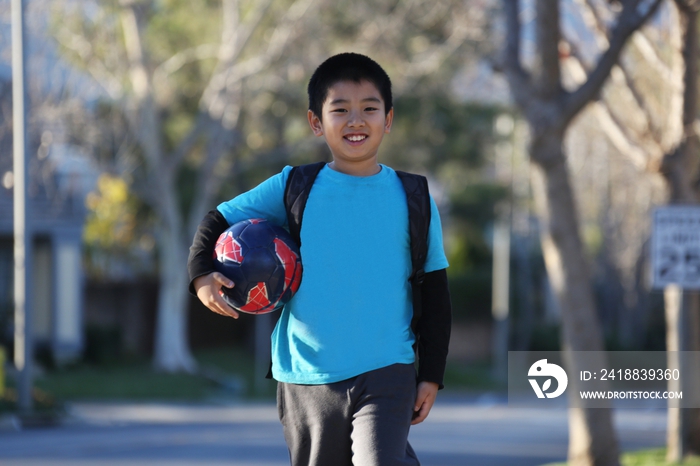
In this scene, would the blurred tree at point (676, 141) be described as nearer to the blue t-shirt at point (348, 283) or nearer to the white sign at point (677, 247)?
the white sign at point (677, 247)

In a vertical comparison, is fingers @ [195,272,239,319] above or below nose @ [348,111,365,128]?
below

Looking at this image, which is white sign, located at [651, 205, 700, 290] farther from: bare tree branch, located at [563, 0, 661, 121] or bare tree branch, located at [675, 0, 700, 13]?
bare tree branch, located at [675, 0, 700, 13]

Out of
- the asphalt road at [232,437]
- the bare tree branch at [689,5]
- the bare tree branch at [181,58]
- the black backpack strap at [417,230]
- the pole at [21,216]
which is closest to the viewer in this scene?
the black backpack strap at [417,230]

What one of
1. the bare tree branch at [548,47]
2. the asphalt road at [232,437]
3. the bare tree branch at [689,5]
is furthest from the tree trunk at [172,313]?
the bare tree branch at [548,47]

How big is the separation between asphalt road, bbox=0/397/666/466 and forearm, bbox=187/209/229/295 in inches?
310

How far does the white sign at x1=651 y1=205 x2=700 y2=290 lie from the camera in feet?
30.1

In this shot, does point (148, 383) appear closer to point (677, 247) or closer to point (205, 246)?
point (677, 247)

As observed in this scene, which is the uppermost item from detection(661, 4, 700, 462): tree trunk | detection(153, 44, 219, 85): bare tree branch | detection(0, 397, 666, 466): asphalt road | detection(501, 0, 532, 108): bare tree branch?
detection(153, 44, 219, 85): bare tree branch

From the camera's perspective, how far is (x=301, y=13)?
20.6 meters

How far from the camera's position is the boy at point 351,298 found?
3410 mm

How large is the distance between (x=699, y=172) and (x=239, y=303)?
8197 mm

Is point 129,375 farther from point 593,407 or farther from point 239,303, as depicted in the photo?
point 239,303

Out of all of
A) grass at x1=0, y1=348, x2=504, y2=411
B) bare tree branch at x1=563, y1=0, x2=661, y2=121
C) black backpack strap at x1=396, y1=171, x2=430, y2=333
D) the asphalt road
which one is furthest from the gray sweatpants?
grass at x1=0, y1=348, x2=504, y2=411

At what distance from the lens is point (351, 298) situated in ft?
11.3
